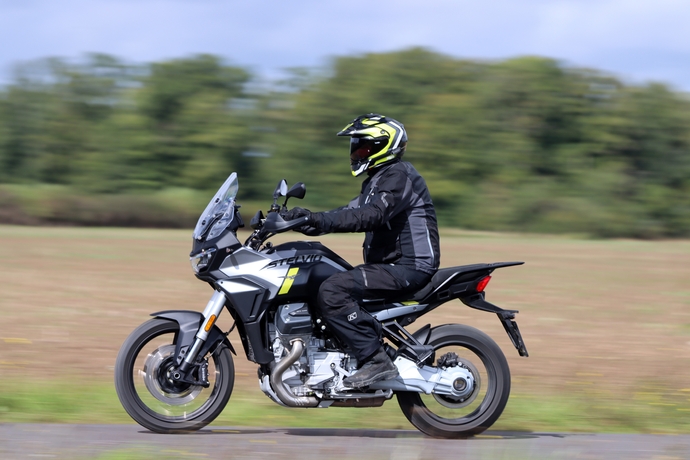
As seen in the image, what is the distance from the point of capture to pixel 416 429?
6.36 m

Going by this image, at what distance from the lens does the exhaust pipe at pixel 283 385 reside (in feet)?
19.1

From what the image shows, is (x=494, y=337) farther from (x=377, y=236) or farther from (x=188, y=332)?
(x=188, y=332)

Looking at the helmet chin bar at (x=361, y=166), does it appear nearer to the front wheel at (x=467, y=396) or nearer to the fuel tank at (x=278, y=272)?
the fuel tank at (x=278, y=272)

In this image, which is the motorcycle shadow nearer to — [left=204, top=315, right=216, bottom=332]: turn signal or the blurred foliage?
[left=204, top=315, right=216, bottom=332]: turn signal

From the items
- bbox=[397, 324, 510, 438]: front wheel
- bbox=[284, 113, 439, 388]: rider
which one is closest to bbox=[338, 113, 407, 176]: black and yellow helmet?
bbox=[284, 113, 439, 388]: rider

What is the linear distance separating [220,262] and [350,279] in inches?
32.3

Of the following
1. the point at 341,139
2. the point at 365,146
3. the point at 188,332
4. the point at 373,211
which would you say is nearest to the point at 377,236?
the point at 373,211

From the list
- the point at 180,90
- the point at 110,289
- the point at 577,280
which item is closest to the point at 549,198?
the point at 180,90

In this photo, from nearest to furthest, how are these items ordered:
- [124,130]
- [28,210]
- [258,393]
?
[258,393] → [28,210] → [124,130]

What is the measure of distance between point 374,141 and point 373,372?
1466 millimetres

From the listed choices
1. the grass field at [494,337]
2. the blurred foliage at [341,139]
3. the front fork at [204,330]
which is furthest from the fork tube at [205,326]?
the blurred foliage at [341,139]

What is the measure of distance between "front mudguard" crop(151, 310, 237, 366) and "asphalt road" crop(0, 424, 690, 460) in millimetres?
541

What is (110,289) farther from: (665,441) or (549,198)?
(549,198)

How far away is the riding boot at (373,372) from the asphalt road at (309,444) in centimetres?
35
